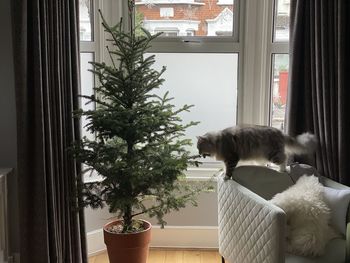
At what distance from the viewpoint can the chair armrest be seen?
194 cm

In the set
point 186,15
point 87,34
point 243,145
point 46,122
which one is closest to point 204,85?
point 186,15

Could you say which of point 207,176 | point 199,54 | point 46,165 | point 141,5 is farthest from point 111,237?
point 141,5

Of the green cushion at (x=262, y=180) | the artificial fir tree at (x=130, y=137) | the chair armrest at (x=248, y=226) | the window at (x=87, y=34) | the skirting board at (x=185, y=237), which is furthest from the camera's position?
the skirting board at (x=185, y=237)

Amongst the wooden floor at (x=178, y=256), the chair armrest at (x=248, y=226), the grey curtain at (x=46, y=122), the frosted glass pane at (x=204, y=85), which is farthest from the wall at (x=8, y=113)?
the chair armrest at (x=248, y=226)

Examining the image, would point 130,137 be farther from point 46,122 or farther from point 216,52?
point 216,52

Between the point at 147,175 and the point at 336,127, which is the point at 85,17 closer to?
the point at 147,175

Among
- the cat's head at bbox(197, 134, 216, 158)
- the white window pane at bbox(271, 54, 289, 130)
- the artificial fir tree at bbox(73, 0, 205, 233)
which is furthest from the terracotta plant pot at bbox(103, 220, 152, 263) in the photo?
the white window pane at bbox(271, 54, 289, 130)

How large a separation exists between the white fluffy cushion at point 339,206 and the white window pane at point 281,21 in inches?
50.5

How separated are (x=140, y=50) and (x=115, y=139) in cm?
56

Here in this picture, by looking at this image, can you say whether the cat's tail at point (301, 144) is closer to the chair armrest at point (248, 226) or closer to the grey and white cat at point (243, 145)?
the grey and white cat at point (243, 145)

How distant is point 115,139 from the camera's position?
2545 millimetres

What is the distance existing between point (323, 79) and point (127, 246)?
159 centimetres

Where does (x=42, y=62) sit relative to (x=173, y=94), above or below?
above

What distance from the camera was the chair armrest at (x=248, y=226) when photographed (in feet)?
6.35
